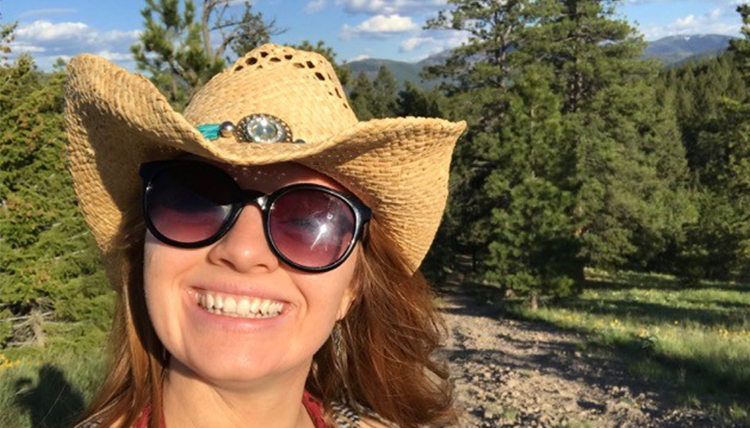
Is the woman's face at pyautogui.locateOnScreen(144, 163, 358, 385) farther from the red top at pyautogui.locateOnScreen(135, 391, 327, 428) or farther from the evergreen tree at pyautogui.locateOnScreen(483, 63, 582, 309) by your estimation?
the evergreen tree at pyautogui.locateOnScreen(483, 63, 582, 309)

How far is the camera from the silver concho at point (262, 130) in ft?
4.88

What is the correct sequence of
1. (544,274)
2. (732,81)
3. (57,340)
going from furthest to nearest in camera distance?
(732,81)
(544,274)
(57,340)

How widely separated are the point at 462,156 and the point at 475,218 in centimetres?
280

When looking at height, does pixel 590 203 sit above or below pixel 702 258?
above

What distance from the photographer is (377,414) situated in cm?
216

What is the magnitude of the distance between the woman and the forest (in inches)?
134

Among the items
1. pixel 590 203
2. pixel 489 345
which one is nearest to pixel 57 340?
pixel 489 345

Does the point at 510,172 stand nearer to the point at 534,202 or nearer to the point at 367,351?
the point at 534,202

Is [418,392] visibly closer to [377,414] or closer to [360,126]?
[377,414]

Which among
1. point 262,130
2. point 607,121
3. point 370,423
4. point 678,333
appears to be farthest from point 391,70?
point 262,130

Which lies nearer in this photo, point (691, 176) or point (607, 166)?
point (607, 166)

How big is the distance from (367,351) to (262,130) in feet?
3.13

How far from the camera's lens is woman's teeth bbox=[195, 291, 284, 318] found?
1.48 meters

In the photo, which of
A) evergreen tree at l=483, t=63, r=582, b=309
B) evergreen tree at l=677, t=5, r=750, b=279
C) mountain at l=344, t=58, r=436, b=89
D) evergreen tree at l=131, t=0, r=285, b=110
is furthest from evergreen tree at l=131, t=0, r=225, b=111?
evergreen tree at l=677, t=5, r=750, b=279
